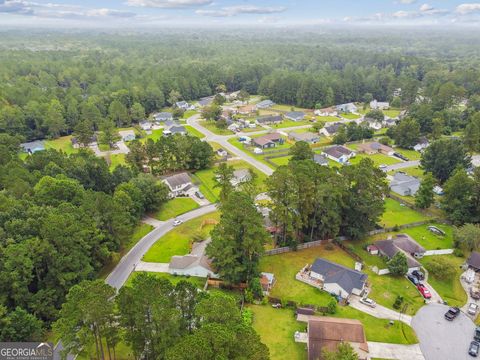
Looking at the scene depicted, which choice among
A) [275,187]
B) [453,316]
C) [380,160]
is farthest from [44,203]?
[380,160]

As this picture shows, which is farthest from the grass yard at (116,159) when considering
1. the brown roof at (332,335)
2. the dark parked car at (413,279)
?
the dark parked car at (413,279)

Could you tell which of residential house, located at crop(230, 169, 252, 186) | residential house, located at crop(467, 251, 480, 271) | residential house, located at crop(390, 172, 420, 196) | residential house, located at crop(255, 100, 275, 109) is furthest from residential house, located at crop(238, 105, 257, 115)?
residential house, located at crop(467, 251, 480, 271)

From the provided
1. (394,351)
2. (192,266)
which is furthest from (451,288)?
(192,266)

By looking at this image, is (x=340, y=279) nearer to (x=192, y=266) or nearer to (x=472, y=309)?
(x=472, y=309)

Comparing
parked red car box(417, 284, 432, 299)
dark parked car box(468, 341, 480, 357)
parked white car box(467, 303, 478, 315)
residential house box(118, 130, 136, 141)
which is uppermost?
dark parked car box(468, 341, 480, 357)

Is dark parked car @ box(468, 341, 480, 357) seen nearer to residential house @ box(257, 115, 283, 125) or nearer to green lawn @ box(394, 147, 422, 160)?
green lawn @ box(394, 147, 422, 160)

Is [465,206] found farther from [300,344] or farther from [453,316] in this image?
[300,344]
